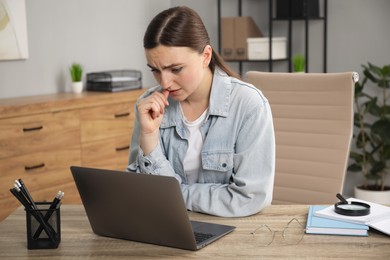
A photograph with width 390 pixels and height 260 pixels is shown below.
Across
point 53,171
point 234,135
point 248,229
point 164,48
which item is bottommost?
point 53,171

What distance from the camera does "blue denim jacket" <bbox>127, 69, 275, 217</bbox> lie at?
198 cm

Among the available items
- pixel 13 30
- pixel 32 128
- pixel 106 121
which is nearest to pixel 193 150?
pixel 32 128

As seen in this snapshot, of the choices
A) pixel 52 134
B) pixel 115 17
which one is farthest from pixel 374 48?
pixel 52 134

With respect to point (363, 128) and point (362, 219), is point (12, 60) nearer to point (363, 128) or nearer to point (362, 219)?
point (363, 128)

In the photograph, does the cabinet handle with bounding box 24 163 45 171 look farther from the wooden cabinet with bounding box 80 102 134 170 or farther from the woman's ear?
the woman's ear

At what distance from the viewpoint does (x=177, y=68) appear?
2.05 metres

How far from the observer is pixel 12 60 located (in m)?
4.34

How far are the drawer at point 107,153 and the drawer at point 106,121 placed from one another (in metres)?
0.04

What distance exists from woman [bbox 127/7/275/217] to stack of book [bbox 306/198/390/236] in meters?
0.18

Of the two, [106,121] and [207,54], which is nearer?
[207,54]

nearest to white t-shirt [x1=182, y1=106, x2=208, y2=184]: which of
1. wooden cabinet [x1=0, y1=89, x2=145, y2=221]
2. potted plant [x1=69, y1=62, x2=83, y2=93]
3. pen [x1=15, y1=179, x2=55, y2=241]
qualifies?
pen [x1=15, y1=179, x2=55, y2=241]

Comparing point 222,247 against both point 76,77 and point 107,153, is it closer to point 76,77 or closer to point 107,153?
point 107,153

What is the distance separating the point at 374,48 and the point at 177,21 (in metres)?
2.89

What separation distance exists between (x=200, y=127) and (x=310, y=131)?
63cm
